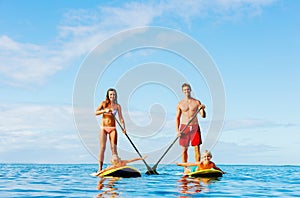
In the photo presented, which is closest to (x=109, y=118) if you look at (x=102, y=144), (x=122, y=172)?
(x=102, y=144)

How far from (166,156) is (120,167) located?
2797 millimetres

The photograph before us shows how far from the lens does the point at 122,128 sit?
1579 centimetres

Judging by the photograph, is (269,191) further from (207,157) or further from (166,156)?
(166,156)

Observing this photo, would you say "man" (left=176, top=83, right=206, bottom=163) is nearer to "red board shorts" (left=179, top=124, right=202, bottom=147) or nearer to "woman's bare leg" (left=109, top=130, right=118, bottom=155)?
"red board shorts" (left=179, top=124, right=202, bottom=147)

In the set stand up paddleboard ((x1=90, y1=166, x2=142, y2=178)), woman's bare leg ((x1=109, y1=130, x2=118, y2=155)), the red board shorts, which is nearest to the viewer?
stand up paddleboard ((x1=90, y1=166, x2=142, y2=178))

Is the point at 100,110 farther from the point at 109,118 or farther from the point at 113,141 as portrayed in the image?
the point at 113,141

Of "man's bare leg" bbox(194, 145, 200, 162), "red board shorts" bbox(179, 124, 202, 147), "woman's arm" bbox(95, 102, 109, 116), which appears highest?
"woman's arm" bbox(95, 102, 109, 116)

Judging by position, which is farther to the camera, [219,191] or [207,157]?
[207,157]

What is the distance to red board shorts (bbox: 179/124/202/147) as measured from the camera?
52.2ft

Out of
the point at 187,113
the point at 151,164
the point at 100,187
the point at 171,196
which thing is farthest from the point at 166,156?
the point at 171,196

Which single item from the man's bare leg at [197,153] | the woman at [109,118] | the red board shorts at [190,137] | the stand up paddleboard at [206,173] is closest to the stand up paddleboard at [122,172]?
the woman at [109,118]

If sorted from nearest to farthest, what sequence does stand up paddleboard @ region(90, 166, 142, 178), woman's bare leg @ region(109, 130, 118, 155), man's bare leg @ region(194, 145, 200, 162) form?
stand up paddleboard @ region(90, 166, 142, 178) → woman's bare leg @ region(109, 130, 118, 155) → man's bare leg @ region(194, 145, 200, 162)

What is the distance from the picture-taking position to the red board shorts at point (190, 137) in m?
15.9

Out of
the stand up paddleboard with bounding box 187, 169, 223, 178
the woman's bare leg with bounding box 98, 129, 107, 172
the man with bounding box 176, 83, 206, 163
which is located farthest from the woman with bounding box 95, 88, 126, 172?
the stand up paddleboard with bounding box 187, 169, 223, 178
